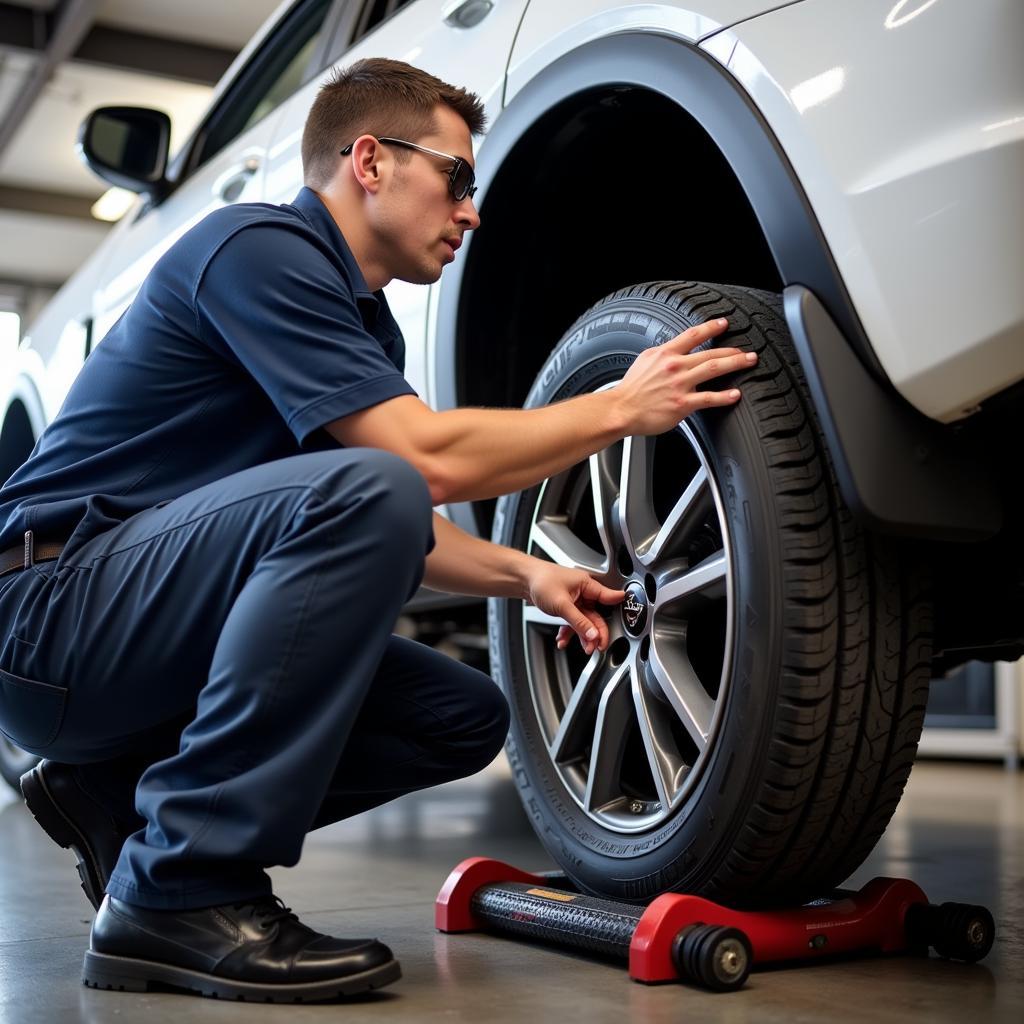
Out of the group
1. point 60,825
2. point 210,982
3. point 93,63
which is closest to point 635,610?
point 210,982

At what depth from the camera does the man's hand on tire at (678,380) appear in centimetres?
148

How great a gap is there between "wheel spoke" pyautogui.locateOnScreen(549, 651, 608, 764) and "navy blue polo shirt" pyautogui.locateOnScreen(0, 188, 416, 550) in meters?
0.44

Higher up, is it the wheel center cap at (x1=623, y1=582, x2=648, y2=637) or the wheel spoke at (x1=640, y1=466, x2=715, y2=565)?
the wheel spoke at (x1=640, y1=466, x2=715, y2=565)

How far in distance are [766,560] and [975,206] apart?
409 mm

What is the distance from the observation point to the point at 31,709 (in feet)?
5.03

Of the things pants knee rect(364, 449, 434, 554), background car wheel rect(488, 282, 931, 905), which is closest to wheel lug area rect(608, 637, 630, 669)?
background car wheel rect(488, 282, 931, 905)

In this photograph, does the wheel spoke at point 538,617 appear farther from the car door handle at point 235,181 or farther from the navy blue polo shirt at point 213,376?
the car door handle at point 235,181

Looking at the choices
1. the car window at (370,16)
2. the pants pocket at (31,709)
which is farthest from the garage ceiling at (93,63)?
the pants pocket at (31,709)

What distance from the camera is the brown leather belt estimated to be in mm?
1529

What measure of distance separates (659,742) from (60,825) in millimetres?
758

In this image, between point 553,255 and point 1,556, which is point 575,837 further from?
point 553,255

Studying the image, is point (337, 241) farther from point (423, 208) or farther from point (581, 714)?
point (581, 714)

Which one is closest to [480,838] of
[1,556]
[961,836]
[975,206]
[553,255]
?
[961,836]

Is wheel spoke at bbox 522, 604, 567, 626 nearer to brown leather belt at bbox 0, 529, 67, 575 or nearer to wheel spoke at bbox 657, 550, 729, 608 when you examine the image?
wheel spoke at bbox 657, 550, 729, 608
